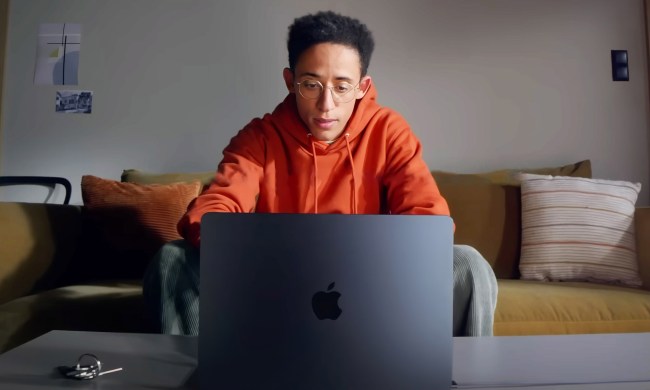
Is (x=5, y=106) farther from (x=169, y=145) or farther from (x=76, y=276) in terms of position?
(x=76, y=276)

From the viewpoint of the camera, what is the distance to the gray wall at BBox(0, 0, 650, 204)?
2.18 metres

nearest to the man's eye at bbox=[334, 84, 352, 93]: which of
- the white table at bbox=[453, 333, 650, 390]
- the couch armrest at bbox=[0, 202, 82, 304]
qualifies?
the white table at bbox=[453, 333, 650, 390]

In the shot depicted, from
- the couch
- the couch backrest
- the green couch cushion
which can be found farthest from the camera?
the green couch cushion

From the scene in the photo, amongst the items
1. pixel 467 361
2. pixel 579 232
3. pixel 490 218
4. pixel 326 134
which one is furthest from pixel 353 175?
pixel 579 232

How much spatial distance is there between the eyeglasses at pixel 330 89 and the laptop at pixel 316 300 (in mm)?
654

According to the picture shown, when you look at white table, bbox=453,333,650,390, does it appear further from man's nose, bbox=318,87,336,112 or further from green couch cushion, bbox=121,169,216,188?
green couch cushion, bbox=121,169,216,188

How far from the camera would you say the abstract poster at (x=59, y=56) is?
219 cm

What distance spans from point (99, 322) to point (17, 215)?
462 millimetres

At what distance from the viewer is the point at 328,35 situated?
46.1 inches

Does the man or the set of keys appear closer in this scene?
the set of keys

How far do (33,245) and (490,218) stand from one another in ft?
A: 4.74

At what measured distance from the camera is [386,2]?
7.22ft

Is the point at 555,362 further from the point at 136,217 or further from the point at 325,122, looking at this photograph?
the point at 136,217

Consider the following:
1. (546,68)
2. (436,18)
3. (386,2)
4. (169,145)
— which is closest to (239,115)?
(169,145)
